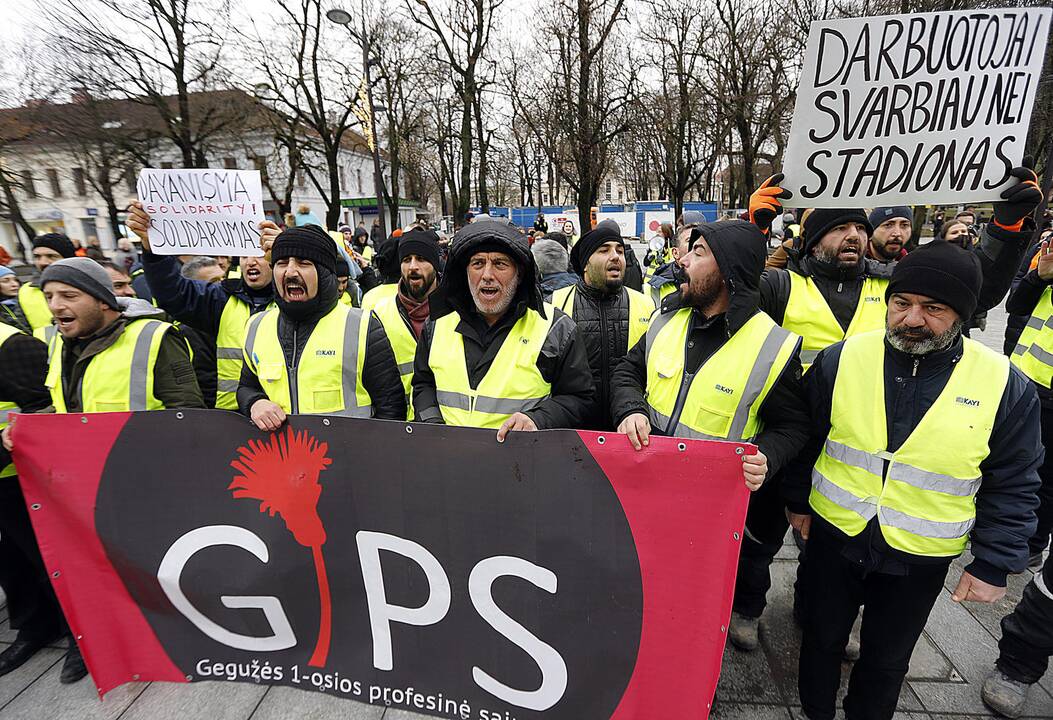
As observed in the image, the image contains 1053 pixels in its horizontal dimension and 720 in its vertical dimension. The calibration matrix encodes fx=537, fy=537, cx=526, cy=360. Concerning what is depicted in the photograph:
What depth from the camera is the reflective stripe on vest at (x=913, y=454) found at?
1804mm

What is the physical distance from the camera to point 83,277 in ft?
8.15

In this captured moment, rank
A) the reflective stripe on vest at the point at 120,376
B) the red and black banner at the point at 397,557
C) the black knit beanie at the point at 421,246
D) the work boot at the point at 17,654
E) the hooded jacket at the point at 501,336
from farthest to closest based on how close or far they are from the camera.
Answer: the black knit beanie at the point at 421,246
the work boot at the point at 17,654
the reflective stripe on vest at the point at 120,376
the hooded jacket at the point at 501,336
the red and black banner at the point at 397,557

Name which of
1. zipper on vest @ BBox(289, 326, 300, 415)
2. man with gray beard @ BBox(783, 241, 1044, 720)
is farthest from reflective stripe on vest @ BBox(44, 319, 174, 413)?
man with gray beard @ BBox(783, 241, 1044, 720)

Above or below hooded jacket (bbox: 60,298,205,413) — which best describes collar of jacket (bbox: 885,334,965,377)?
above

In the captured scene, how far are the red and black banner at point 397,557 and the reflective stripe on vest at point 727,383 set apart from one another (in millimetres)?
365

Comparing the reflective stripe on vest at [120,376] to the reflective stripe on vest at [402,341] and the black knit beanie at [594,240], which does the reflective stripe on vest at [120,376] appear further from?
the black knit beanie at [594,240]

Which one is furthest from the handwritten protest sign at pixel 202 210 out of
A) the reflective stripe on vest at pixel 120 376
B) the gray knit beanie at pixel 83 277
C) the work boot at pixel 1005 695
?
the work boot at pixel 1005 695

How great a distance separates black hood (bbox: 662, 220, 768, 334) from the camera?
7.03ft

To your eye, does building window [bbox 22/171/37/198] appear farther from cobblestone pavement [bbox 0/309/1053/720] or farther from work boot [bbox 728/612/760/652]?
work boot [bbox 728/612/760/652]

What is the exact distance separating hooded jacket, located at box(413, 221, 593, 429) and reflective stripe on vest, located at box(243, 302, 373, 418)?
0.31m

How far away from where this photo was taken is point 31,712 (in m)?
2.50

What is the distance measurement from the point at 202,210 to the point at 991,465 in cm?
421

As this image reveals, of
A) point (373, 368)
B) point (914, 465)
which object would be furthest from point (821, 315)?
point (373, 368)

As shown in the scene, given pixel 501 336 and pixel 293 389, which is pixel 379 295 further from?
pixel 501 336
